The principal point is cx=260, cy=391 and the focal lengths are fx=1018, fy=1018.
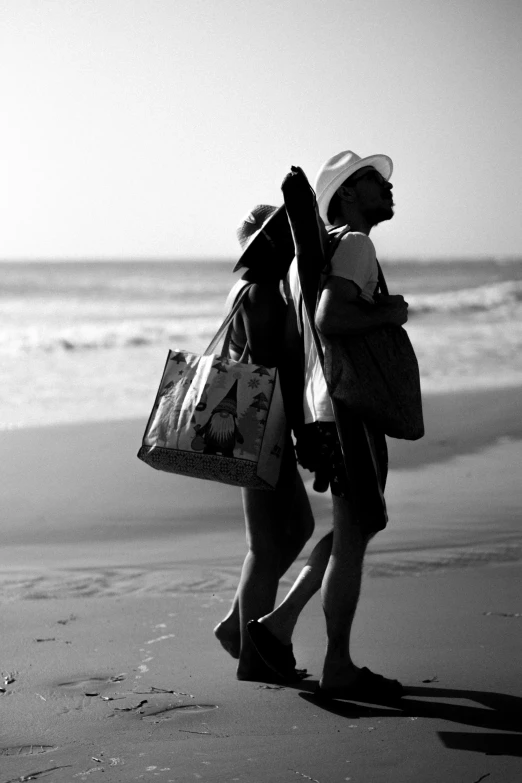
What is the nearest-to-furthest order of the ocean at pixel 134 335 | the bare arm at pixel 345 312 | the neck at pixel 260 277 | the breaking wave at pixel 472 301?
the bare arm at pixel 345 312
the neck at pixel 260 277
the ocean at pixel 134 335
the breaking wave at pixel 472 301

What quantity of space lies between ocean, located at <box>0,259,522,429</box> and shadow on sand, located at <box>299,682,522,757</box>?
5.40 m

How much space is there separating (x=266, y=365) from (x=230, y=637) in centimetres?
92

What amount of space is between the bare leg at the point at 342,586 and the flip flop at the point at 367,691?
17mm

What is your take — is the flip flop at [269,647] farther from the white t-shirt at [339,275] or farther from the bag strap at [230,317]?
the bag strap at [230,317]

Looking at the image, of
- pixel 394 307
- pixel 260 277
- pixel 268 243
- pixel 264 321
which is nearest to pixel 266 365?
pixel 264 321

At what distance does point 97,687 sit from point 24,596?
1050mm

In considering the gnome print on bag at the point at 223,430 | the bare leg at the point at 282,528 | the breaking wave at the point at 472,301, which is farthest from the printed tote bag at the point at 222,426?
the breaking wave at the point at 472,301

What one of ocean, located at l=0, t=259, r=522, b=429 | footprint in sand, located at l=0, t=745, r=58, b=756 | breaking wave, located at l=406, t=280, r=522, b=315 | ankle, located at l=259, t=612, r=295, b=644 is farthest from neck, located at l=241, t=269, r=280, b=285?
breaking wave, located at l=406, t=280, r=522, b=315

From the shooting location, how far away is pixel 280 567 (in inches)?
130

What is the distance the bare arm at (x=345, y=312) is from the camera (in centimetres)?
280

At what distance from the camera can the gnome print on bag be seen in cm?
302

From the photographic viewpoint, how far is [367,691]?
9.77 ft

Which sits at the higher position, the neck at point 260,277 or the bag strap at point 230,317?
the neck at point 260,277

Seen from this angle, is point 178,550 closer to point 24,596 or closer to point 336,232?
point 24,596
